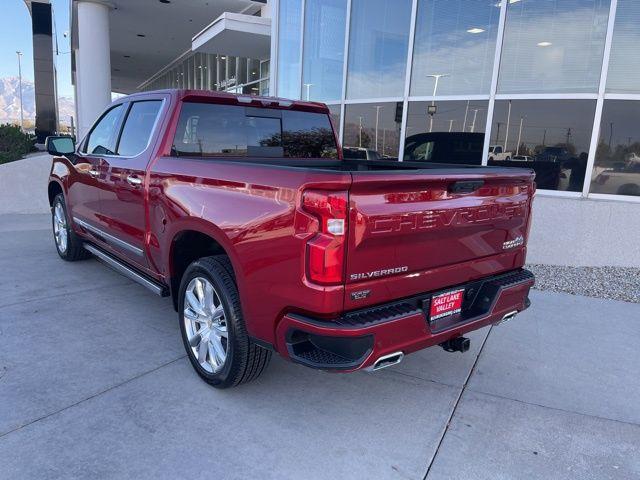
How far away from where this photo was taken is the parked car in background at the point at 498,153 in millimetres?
6945

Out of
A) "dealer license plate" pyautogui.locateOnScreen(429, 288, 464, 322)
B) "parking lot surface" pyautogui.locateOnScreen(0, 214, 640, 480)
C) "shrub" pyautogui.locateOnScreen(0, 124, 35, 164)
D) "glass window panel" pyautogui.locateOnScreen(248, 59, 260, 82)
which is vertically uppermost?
"glass window panel" pyautogui.locateOnScreen(248, 59, 260, 82)

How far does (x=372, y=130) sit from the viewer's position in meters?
8.70

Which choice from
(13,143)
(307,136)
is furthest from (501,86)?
(13,143)

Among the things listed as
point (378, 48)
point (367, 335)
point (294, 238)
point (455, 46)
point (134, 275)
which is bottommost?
point (134, 275)

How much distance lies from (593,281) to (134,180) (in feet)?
17.8

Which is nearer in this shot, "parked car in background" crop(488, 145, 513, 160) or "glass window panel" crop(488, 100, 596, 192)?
"glass window panel" crop(488, 100, 596, 192)

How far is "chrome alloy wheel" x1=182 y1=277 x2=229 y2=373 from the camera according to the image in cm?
307

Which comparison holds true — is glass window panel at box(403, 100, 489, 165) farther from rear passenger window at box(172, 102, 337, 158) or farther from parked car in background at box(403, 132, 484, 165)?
rear passenger window at box(172, 102, 337, 158)

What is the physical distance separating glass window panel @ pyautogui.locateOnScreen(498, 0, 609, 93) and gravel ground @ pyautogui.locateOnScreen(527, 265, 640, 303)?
241 centimetres

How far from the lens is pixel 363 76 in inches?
352

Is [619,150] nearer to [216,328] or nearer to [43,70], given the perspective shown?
[216,328]

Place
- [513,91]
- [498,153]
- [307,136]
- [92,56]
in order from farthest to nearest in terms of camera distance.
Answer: [92,56] < [498,153] < [513,91] < [307,136]

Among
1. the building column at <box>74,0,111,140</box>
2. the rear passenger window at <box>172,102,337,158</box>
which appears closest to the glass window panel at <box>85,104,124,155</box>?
the rear passenger window at <box>172,102,337,158</box>

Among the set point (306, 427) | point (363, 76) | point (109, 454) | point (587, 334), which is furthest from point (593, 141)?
point (109, 454)
